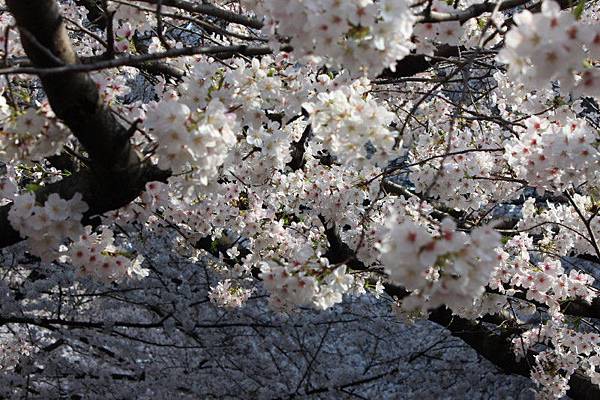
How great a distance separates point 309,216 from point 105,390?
2482 mm

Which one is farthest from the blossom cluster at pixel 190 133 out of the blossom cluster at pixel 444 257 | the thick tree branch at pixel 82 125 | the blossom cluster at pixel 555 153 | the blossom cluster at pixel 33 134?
the blossom cluster at pixel 555 153

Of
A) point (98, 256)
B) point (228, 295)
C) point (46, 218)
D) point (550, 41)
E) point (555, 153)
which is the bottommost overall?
point (550, 41)

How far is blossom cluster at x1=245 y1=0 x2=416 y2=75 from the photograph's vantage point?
1.76 m

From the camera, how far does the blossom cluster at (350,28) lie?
1.76 metres

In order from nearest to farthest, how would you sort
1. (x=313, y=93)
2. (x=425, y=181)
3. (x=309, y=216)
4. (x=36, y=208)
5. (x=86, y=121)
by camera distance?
(x=86, y=121) < (x=36, y=208) < (x=313, y=93) < (x=425, y=181) < (x=309, y=216)

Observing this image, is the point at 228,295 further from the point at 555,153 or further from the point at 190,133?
the point at 190,133

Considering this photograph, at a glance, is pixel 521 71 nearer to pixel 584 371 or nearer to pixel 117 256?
pixel 117 256

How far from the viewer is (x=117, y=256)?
301 centimetres

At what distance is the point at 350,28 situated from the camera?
1835 millimetres

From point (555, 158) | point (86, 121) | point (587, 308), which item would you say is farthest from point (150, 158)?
point (587, 308)

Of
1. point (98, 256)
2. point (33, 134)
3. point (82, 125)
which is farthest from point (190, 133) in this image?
point (98, 256)

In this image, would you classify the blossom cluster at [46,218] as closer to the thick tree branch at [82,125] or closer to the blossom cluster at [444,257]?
the thick tree branch at [82,125]

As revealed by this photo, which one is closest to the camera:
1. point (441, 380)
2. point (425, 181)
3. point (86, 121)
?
point (86, 121)

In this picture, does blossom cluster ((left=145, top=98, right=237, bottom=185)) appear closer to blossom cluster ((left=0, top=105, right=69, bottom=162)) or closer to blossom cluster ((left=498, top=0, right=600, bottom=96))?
blossom cluster ((left=0, top=105, right=69, bottom=162))
